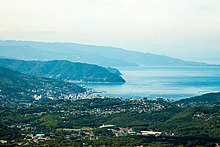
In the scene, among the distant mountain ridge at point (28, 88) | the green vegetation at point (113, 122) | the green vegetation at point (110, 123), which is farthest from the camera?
the distant mountain ridge at point (28, 88)

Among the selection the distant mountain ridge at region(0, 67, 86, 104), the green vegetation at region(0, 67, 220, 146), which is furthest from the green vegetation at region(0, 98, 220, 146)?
the distant mountain ridge at region(0, 67, 86, 104)

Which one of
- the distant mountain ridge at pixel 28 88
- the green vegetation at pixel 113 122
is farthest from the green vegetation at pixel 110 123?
the distant mountain ridge at pixel 28 88

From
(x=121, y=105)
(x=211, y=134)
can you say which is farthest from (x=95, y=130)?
(x=121, y=105)

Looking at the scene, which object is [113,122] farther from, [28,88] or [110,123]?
[28,88]

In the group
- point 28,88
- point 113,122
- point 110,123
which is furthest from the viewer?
point 28,88

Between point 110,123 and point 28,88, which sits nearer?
point 110,123

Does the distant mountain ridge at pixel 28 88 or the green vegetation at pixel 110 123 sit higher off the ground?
the distant mountain ridge at pixel 28 88

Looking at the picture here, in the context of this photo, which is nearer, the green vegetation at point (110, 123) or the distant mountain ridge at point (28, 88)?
the green vegetation at point (110, 123)

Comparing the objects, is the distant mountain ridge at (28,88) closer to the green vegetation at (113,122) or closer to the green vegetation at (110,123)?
the green vegetation at (110,123)

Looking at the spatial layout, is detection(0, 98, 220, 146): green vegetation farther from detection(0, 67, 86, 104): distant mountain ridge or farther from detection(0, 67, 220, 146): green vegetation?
detection(0, 67, 86, 104): distant mountain ridge

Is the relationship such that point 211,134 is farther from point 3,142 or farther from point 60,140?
point 3,142

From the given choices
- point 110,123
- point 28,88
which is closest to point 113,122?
→ point 110,123
